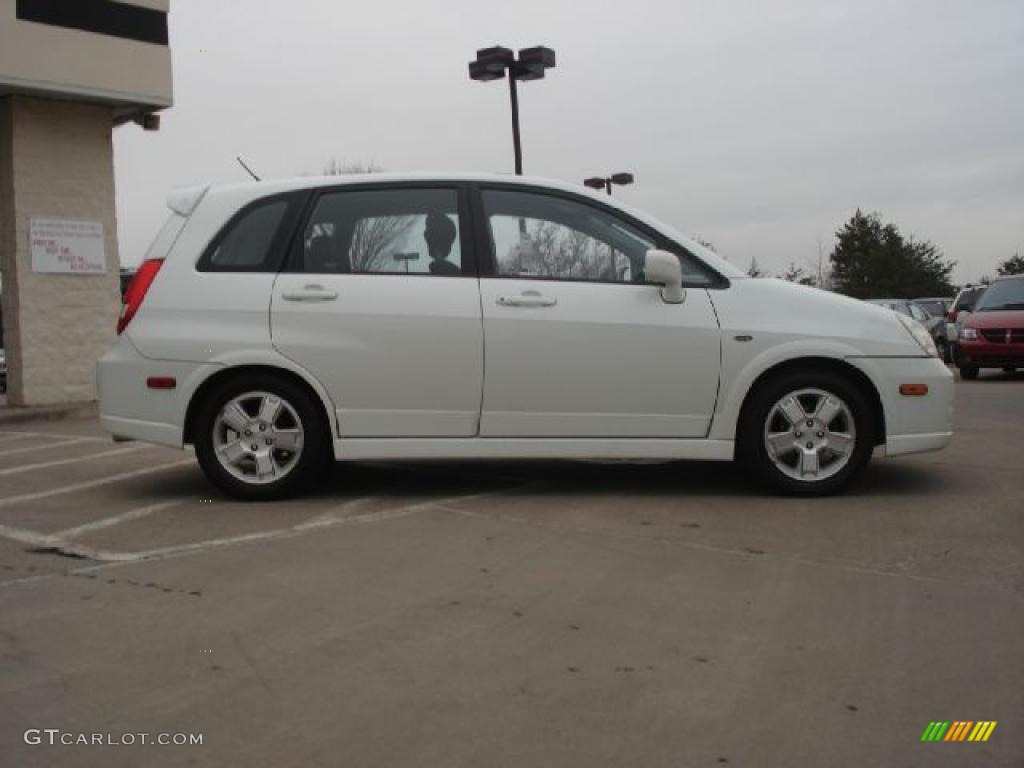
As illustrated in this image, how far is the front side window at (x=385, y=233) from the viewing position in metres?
6.13

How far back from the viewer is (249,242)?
6219mm

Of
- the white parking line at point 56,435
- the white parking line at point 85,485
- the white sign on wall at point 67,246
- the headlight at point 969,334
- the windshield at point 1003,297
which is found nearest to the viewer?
the white parking line at point 85,485

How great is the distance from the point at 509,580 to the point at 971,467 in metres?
4.01

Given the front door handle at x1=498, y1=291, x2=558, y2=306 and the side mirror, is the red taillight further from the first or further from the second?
the side mirror

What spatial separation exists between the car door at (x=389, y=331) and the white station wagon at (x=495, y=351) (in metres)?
0.01

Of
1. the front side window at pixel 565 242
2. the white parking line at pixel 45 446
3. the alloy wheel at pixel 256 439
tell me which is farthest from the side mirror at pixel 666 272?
the white parking line at pixel 45 446

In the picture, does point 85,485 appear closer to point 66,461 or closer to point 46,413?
point 66,461

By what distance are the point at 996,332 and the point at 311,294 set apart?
44.9 feet

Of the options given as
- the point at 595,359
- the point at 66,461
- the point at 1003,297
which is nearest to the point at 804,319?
the point at 595,359

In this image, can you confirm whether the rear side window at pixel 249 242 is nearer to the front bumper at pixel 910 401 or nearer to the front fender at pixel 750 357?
the front fender at pixel 750 357

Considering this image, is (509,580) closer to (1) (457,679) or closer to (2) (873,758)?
(1) (457,679)

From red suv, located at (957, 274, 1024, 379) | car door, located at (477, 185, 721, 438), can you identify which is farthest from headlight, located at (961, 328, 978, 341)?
car door, located at (477, 185, 721, 438)

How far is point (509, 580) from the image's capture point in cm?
446

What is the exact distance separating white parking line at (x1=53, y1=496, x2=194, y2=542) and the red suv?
13.8m
